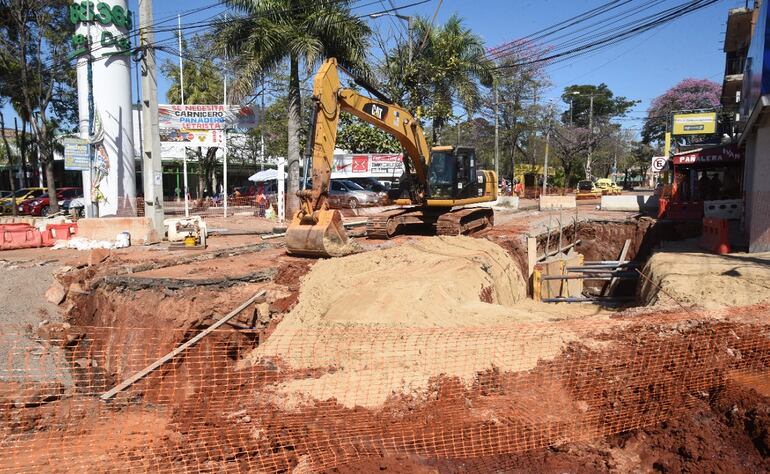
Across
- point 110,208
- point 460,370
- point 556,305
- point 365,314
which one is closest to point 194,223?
point 110,208

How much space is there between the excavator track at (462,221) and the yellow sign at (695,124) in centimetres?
2091

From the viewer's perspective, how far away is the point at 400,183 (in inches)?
614

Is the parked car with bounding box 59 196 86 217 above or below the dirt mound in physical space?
above

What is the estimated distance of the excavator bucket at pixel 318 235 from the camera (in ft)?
35.7

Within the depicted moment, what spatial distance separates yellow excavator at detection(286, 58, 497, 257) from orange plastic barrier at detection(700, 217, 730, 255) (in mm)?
5982

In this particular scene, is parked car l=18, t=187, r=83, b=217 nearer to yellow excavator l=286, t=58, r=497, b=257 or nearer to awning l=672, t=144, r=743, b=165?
yellow excavator l=286, t=58, r=497, b=257

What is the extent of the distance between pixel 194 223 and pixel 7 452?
10654 mm

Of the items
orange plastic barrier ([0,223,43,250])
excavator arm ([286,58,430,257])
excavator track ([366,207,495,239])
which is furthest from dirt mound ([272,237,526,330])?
orange plastic barrier ([0,223,43,250])

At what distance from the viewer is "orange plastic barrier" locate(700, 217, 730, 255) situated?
529 inches

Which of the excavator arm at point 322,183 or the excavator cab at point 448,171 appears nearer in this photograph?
the excavator arm at point 322,183

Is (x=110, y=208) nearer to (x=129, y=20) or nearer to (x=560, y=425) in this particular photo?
(x=129, y=20)

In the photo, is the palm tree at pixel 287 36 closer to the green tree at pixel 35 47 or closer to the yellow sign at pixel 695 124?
the green tree at pixel 35 47

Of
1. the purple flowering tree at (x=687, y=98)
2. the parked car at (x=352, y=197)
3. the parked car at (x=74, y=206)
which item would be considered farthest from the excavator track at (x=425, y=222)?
the purple flowering tree at (x=687, y=98)

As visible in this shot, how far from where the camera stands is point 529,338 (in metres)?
6.73
